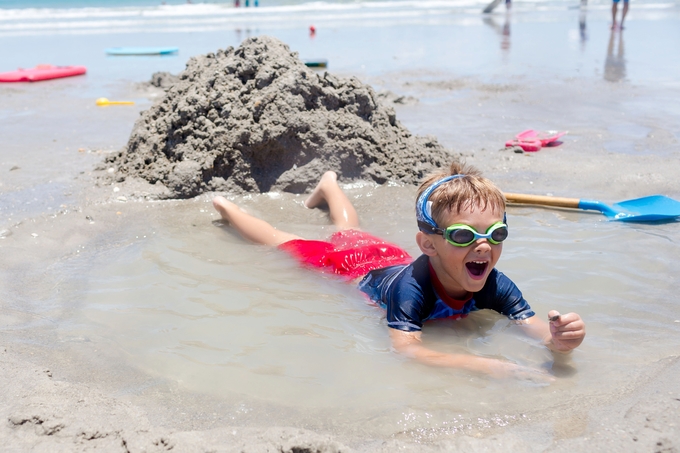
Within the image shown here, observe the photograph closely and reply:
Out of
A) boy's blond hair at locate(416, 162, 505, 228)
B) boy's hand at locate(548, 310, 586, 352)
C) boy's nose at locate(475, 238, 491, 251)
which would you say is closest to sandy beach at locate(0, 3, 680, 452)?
boy's hand at locate(548, 310, 586, 352)

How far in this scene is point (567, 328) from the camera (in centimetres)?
254

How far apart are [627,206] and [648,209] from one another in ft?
0.49

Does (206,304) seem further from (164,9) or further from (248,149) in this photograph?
(164,9)

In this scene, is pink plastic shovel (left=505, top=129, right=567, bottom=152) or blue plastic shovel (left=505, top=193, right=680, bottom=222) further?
pink plastic shovel (left=505, top=129, right=567, bottom=152)

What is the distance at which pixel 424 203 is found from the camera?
2.91 m

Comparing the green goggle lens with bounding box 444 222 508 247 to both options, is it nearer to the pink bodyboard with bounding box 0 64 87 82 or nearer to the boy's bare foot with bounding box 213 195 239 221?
the boy's bare foot with bounding box 213 195 239 221

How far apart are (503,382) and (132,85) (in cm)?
874

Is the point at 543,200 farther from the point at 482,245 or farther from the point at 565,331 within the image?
the point at 565,331

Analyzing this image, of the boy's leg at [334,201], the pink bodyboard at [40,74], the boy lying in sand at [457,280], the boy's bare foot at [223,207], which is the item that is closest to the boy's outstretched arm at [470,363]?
the boy lying in sand at [457,280]

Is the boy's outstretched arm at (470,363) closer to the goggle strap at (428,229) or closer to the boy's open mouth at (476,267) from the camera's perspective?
the boy's open mouth at (476,267)

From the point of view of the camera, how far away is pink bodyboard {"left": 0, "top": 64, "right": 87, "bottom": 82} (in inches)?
403

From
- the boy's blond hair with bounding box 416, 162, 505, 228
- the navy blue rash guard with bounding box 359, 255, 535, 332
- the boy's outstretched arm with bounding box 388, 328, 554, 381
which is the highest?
the boy's blond hair with bounding box 416, 162, 505, 228

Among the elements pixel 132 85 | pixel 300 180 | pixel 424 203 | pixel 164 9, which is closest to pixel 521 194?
pixel 300 180

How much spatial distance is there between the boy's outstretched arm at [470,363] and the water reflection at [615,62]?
25.9ft
